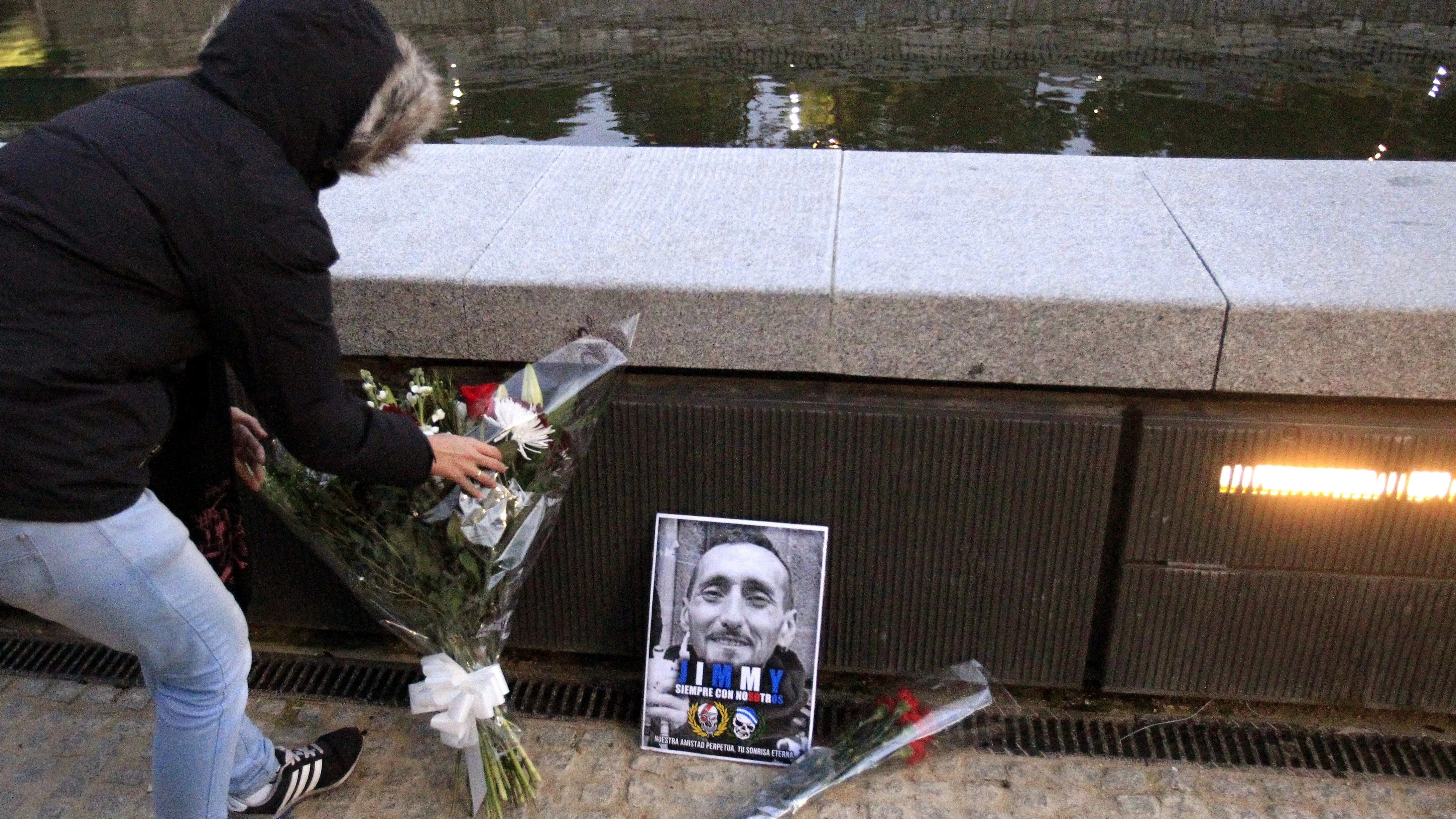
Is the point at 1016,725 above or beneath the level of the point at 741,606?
beneath

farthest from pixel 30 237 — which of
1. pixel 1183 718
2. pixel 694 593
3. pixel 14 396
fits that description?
pixel 1183 718

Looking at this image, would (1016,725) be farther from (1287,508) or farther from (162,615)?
(162,615)

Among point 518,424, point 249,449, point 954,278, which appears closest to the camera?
point 518,424

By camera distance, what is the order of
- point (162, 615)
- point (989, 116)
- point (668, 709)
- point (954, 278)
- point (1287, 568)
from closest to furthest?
1. point (162, 615)
2. point (954, 278)
3. point (1287, 568)
4. point (668, 709)
5. point (989, 116)

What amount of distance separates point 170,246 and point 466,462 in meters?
0.68

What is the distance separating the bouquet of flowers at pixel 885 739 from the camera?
A: 2781 millimetres

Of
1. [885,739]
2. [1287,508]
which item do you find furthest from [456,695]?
[1287,508]

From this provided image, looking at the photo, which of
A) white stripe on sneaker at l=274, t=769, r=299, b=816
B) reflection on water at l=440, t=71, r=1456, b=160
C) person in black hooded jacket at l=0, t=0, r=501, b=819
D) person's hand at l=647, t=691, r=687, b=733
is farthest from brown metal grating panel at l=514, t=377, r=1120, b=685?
reflection on water at l=440, t=71, r=1456, b=160

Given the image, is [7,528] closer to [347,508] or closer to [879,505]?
[347,508]

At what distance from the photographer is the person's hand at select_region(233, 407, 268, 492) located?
250 centimetres

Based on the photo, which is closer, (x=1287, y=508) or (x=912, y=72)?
(x=1287, y=508)

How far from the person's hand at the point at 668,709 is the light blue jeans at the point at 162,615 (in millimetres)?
991

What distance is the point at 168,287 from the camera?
180cm

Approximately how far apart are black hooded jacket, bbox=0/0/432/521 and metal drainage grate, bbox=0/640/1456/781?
1496 millimetres
